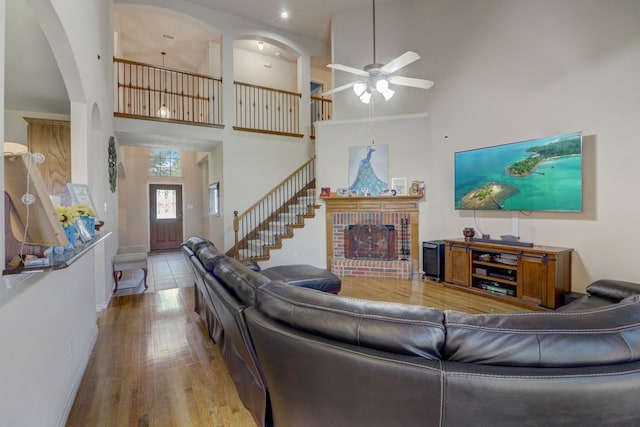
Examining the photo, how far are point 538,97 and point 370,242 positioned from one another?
325cm

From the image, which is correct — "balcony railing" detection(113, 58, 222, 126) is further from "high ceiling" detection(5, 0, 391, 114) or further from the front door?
the front door

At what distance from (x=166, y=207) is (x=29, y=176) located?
325 inches

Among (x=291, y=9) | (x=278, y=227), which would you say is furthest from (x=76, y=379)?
(x=291, y=9)

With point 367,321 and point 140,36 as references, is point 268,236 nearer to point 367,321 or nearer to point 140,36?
point 367,321

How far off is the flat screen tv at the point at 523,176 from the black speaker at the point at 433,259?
73 centimetres

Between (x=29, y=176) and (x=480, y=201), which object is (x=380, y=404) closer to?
(x=29, y=176)

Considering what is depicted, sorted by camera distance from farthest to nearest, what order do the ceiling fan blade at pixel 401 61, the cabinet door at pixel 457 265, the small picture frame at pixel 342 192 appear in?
the small picture frame at pixel 342 192
the cabinet door at pixel 457 265
the ceiling fan blade at pixel 401 61

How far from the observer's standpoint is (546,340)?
2.97 ft

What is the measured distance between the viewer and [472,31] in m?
4.55

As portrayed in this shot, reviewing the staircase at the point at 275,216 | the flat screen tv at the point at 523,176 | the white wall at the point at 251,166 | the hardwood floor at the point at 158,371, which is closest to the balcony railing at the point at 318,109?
the white wall at the point at 251,166

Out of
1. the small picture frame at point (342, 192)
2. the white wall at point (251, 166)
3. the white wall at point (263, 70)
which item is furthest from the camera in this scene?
the white wall at point (263, 70)

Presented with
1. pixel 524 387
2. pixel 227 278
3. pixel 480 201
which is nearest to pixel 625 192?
pixel 480 201

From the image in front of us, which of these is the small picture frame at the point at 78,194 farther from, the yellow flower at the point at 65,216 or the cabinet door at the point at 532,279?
the cabinet door at the point at 532,279

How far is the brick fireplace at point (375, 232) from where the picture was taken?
16.9ft
